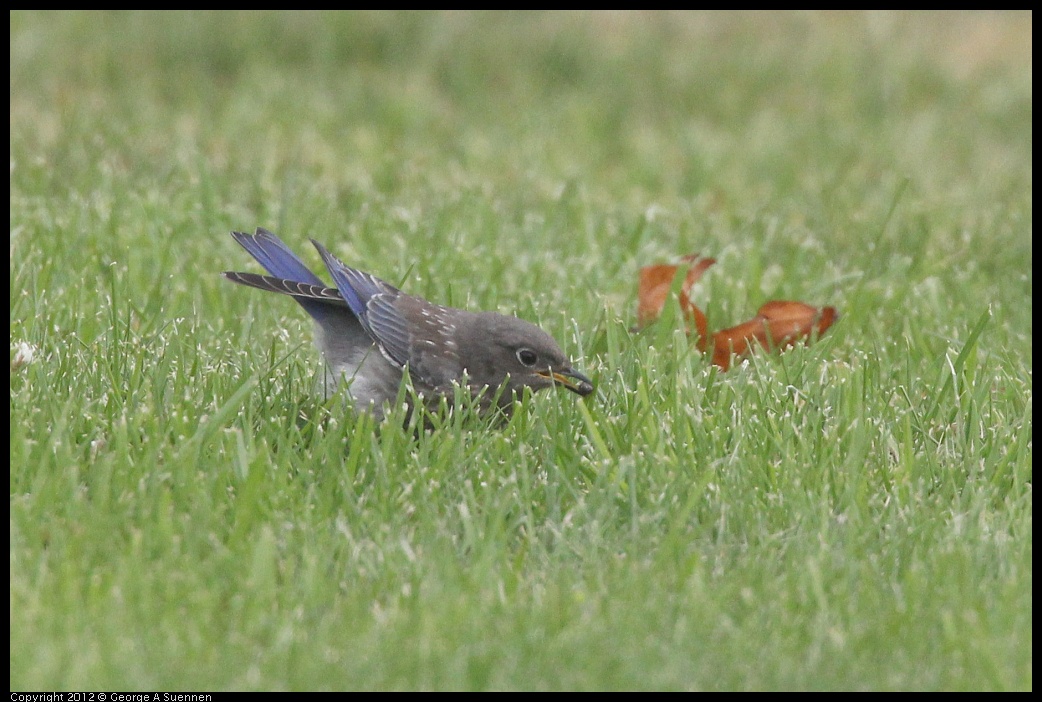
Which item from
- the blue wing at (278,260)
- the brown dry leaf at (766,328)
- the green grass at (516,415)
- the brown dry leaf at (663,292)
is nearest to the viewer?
the green grass at (516,415)

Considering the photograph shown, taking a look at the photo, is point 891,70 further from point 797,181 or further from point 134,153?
point 134,153

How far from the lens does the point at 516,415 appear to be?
4.47 m

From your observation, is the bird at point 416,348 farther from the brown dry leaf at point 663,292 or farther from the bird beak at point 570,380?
the brown dry leaf at point 663,292

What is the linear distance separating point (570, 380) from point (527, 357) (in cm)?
17

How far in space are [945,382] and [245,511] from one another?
8.29ft

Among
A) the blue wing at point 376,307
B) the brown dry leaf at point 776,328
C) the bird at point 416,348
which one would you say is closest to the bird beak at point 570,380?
the bird at point 416,348

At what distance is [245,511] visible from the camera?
3.70 metres

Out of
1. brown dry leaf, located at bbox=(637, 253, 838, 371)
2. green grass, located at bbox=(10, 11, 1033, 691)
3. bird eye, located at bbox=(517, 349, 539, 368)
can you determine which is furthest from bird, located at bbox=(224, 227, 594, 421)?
brown dry leaf, located at bbox=(637, 253, 838, 371)

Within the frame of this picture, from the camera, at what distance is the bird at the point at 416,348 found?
4.75 meters

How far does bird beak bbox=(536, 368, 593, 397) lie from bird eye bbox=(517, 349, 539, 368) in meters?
0.04

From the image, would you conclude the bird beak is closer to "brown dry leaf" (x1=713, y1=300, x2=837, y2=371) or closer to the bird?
the bird

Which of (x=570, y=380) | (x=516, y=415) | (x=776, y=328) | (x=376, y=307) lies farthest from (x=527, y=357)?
(x=776, y=328)
